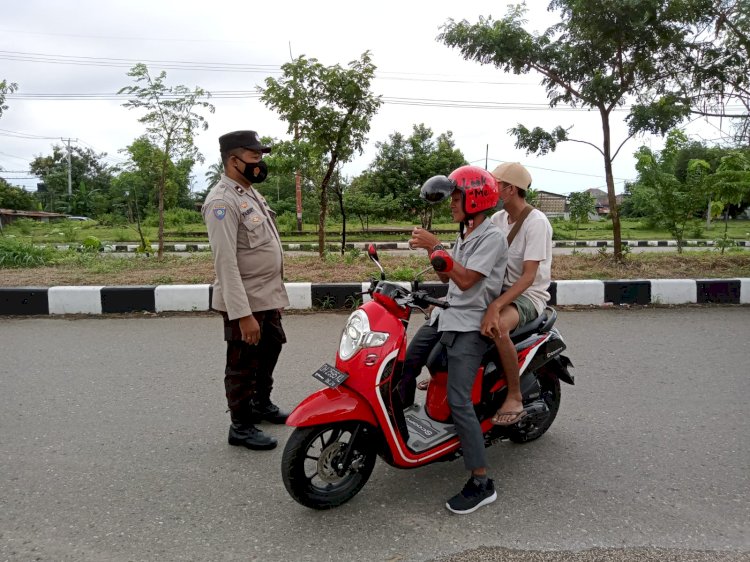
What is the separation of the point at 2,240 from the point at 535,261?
30.4 feet

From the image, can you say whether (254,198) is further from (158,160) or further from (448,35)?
(158,160)

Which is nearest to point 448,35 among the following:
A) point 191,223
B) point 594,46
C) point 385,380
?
point 594,46

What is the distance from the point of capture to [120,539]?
2295 mm

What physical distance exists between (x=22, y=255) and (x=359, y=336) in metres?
8.29

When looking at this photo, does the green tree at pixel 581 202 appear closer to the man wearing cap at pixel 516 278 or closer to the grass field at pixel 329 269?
the grass field at pixel 329 269

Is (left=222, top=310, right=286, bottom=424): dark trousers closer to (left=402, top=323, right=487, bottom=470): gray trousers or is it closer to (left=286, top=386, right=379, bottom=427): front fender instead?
(left=286, top=386, right=379, bottom=427): front fender

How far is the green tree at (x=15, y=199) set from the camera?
107 feet

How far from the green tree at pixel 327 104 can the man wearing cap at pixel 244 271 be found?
5523 mm

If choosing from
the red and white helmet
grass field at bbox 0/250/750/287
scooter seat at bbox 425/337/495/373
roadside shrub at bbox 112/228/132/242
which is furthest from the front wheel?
roadside shrub at bbox 112/228/132/242

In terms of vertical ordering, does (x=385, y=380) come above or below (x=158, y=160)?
below

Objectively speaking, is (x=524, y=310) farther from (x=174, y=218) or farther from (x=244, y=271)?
(x=174, y=218)

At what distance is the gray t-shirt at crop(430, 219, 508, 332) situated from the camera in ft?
8.19

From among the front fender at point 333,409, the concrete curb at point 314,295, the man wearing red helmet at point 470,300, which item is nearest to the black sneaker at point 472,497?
the man wearing red helmet at point 470,300

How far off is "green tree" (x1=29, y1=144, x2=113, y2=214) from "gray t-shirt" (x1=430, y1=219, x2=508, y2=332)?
33.0m
